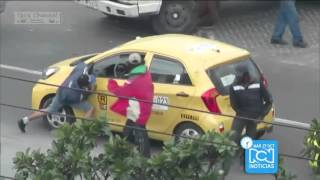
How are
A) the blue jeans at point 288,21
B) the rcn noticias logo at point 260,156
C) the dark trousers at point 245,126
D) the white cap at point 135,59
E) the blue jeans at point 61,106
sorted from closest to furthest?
the rcn noticias logo at point 260,156 → the dark trousers at point 245,126 → the white cap at point 135,59 → the blue jeans at point 61,106 → the blue jeans at point 288,21

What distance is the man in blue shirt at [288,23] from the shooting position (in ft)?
57.5

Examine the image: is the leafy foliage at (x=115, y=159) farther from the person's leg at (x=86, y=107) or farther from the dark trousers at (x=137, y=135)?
the person's leg at (x=86, y=107)

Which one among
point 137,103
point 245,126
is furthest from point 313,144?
point 137,103

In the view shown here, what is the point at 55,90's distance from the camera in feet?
41.9

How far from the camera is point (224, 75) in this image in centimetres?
1182

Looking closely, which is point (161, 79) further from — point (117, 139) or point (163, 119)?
point (117, 139)

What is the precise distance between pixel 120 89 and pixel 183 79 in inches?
43.0

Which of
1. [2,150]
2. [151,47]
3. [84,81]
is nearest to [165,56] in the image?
[151,47]

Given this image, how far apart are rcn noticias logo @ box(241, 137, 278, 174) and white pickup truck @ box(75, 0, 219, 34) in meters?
10.1

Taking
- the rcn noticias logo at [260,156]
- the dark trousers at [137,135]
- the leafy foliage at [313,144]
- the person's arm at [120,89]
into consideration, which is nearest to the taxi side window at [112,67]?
the person's arm at [120,89]

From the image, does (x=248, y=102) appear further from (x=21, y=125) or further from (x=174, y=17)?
(x=174, y=17)

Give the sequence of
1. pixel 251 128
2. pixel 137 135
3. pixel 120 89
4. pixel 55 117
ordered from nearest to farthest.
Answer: pixel 137 135 → pixel 120 89 → pixel 251 128 → pixel 55 117

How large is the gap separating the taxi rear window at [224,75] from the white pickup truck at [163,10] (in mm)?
5869

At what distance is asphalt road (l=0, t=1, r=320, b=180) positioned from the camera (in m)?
13.0
